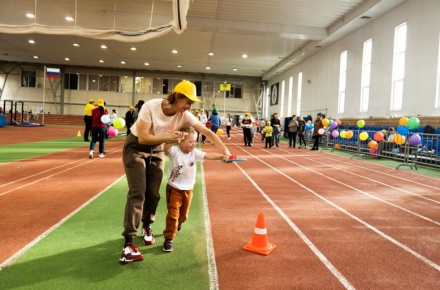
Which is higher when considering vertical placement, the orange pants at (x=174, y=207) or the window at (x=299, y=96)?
the window at (x=299, y=96)

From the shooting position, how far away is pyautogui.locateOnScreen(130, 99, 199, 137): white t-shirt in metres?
3.41

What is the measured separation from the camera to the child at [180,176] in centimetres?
377

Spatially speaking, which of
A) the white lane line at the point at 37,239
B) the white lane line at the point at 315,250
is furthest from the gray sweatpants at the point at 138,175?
the white lane line at the point at 315,250

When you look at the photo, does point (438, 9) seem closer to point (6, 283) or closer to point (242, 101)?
point (6, 283)

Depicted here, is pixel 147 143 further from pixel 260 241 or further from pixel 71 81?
pixel 71 81

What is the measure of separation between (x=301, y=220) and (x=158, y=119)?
3.01m

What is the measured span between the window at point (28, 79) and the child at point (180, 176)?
1876 inches

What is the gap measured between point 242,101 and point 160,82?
38.9ft

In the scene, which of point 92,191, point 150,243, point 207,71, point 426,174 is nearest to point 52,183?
point 92,191

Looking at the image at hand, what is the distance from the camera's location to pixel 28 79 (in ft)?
144

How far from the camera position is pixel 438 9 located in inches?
550

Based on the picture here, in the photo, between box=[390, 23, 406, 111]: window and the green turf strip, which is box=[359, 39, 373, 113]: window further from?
the green turf strip

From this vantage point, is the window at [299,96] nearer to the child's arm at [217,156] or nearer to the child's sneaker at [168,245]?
the child's arm at [217,156]

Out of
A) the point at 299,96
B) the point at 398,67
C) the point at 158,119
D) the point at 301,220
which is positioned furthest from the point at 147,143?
the point at 299,96
